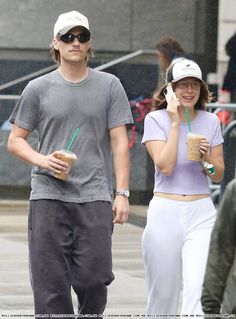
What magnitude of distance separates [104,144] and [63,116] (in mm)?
295

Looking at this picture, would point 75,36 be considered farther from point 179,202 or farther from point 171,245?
point 171,245

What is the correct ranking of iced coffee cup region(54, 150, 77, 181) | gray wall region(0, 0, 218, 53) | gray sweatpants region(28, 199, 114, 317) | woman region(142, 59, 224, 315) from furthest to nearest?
gray wall region(0, 0, 218, 53) < woman region(142, 59, 224, 315) < gray sweatpants region(28, 199, 114, 317) < iced coffee cup region(54, 150, 77, 181)

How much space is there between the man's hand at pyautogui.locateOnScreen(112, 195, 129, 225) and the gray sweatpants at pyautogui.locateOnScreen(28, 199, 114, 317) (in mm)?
111

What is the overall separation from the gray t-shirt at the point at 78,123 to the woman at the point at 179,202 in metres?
0.29

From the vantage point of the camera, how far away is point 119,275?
10805 millimetres

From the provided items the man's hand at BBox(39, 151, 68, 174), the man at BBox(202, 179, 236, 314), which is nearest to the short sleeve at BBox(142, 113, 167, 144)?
the man's hand at BBox(39, 151, 68, 174)

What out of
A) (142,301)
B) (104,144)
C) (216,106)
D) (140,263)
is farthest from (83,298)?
(216,106)

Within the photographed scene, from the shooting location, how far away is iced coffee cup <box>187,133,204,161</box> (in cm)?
679

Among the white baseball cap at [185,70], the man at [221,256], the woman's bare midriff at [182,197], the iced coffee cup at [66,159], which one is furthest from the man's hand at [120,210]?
the man at [221,256]

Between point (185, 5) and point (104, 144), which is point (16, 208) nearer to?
point (185, 5)

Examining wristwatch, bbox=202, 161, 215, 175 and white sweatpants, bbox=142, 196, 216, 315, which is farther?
wristwatch, bbox=202, 161, 215, 175

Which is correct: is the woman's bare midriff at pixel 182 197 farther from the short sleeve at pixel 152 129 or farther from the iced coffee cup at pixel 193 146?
the short sleeve at pixel 152 129

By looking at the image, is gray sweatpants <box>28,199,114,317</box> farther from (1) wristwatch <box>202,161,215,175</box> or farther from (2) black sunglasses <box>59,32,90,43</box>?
(2) black sunglasses <box>59,32,90,43</box>

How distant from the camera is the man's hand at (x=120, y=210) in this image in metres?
6.82
